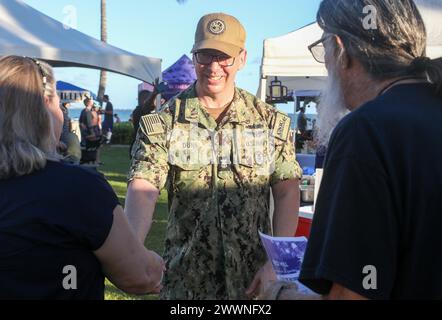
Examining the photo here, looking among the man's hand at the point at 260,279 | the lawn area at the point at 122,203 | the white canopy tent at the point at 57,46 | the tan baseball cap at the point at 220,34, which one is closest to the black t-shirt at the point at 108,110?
the lawn area at the point at 122,203

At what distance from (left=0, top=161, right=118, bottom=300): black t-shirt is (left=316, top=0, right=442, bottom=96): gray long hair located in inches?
33.8

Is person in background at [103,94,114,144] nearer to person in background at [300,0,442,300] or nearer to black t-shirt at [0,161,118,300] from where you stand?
black t-shirt at [0,161,118,300]

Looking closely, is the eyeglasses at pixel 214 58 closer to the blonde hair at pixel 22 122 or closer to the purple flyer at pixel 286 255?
the blonde hair at pixel 22 122

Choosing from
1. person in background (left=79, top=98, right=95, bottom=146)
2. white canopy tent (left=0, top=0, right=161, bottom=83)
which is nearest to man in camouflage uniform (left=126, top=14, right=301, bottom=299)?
white canopy tent (left=0, top=0, right=161, bottom=83)

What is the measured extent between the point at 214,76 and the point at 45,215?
106 cm

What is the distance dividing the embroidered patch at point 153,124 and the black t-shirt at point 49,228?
0.65 metres

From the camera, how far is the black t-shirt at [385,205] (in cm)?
109

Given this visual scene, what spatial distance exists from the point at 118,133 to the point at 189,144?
1047 inches

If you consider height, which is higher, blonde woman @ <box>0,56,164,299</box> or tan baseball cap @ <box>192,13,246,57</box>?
tan baseball cap @ <box>192,13,246,57</box>

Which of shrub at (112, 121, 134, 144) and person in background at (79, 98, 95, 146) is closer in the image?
Answer: person in background at (79, 98, 95, 146)

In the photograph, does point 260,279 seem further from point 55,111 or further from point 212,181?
point 55,111

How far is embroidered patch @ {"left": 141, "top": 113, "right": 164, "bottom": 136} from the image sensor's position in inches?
89.2

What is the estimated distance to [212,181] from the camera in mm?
2273

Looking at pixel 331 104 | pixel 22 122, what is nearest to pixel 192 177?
pixel 22 122
